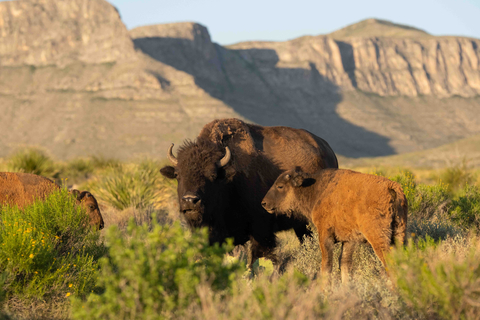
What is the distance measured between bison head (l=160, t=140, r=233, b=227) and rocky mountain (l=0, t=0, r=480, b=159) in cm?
8361

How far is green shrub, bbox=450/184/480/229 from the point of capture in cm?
1003

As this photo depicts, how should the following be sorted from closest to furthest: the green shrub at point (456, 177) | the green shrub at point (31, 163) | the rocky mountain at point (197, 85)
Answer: the green shrub at point (456, 177) → the green shrub at point (31, 163) → the rocky mountain at point (197, 85)

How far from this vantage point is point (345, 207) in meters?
5.94

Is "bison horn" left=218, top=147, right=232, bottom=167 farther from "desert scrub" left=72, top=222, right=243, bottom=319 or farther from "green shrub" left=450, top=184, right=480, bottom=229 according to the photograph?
"green shrub" left=450, top=184, right=480, bottom=229

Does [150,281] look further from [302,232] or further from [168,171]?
[302,232]

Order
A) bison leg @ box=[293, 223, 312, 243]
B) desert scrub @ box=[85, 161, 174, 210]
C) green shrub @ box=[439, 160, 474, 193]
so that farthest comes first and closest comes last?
green shrub @ box=[439, 160, 474, 193] < desert scrub @ box=[85, 161, 174, 210] < bison leg @ box=[293, 223, 312, 243]

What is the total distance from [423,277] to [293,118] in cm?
14817

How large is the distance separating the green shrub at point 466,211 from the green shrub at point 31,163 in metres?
16.2

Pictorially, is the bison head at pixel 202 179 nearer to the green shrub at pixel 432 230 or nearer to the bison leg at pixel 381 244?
the bison leg at pixel 381 244

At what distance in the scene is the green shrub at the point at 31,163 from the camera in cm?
1991

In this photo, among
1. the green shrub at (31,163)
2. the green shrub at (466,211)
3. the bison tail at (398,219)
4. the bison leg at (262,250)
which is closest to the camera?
the bison tail at (398,219)

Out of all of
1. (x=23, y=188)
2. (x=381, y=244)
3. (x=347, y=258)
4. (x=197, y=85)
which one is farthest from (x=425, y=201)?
(x=197, y=85)

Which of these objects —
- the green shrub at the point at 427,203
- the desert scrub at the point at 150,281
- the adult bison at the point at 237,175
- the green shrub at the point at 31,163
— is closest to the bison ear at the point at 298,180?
the adult bison at the point at 237,175

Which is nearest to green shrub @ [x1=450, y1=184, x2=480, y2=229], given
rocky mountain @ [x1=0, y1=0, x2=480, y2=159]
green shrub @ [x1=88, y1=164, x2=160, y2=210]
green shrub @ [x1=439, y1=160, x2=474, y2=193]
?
green shrub @ [x1=88, y1=164, x2=160, y2=210]
